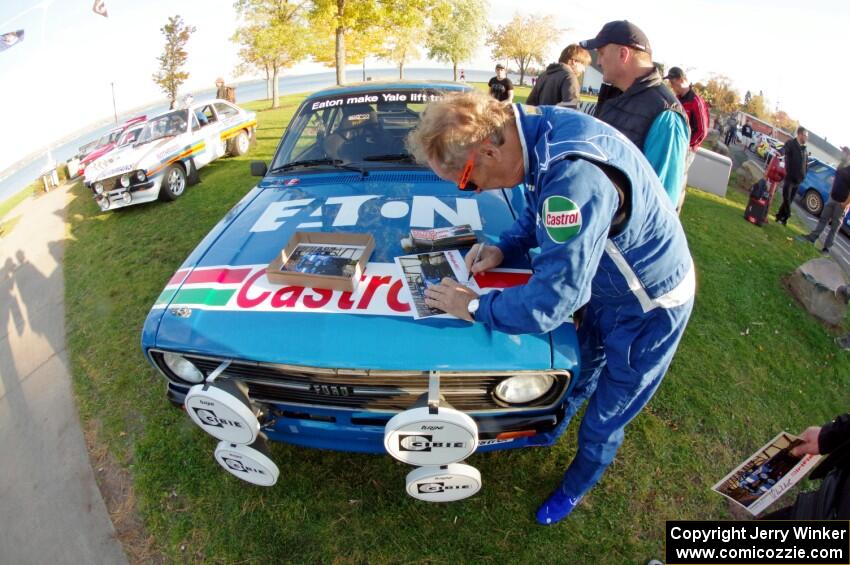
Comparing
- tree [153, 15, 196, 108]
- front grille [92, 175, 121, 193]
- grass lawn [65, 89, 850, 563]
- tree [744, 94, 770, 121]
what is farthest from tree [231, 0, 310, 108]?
tree [744, 94, 770, 121]

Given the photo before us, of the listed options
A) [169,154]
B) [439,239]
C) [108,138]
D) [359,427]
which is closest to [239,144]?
[169,154]

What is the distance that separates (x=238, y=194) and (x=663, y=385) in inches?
250

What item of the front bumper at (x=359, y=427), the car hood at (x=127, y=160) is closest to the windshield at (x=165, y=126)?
the car hood at (x=127, y=160)

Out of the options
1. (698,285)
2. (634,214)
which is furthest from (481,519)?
(698,285)

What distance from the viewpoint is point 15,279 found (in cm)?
565

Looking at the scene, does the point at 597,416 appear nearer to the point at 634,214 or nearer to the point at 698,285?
the point at 634,214

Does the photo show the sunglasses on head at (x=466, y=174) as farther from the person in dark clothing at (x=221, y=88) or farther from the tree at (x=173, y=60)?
the tree at (x=173, y=60)

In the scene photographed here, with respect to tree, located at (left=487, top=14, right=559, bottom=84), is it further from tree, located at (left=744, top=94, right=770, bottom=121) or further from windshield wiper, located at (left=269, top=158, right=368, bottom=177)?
windshield wiper, located at (left=269, top=158, right=368, bottom=177)

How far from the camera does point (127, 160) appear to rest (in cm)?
703

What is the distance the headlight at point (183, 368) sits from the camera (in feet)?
6.44

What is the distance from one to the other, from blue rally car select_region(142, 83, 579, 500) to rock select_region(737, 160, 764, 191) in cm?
1115

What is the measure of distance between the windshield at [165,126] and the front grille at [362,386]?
765 cm

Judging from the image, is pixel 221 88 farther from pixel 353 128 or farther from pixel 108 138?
pixel 353 128

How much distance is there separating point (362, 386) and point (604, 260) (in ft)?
3.43
